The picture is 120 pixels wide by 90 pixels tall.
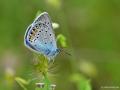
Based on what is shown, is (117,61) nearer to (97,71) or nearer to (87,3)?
(97,71)

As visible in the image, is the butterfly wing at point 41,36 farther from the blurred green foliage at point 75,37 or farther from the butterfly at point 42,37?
the blurred green foliage at point 75,37

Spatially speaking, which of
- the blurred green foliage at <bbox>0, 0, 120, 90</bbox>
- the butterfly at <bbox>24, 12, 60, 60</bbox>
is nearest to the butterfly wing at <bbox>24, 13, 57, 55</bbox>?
the butterfly at <bbox>24, 12, 60, 60</bbox>

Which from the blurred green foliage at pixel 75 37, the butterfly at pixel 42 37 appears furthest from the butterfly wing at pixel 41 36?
the blurred green foliage at pixel 75 37

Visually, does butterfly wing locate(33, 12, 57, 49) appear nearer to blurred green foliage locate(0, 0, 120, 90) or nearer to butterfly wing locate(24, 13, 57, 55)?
butterfly wing locate(24, 13, 57, 55)

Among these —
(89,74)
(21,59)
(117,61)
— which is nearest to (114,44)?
(117,61)

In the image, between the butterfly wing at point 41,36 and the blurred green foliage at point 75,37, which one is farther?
the blurred green foliage at point 75,37

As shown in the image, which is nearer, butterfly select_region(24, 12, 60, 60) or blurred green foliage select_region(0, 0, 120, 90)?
butterfly select_region(24, 12, 60, 60)

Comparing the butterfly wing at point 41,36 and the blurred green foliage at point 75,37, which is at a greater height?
the blurred green foliage at point 75,37
